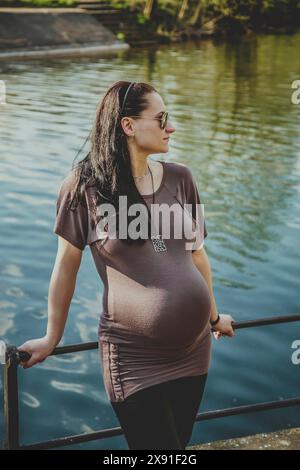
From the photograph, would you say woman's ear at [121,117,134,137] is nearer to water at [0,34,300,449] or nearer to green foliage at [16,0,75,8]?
water at [0,34,300,449]

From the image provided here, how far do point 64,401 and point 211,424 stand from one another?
1445 mm

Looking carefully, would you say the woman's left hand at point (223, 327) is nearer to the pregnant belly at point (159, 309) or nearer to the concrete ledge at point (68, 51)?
the pregnant belly at point (159, 309)

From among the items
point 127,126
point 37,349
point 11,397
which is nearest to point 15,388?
point 11,397

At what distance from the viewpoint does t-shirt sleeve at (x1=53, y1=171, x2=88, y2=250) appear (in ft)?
9.73

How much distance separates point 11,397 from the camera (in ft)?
11.0

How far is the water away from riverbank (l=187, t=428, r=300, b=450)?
3382 millimetres

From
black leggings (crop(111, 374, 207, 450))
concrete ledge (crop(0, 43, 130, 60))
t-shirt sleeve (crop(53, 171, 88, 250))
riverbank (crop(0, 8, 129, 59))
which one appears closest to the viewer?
black leggings (crop(111, 374, 207, 450))

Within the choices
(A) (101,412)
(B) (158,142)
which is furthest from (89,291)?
(B) (158,142)

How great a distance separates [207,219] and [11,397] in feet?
36.4

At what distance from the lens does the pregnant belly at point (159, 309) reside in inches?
114

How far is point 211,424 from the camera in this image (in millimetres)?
7719

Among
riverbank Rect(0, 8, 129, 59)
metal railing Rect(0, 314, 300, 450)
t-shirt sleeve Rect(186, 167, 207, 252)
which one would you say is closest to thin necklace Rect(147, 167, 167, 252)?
t-shirt sleeve Rect(186, 167, 207, 252)

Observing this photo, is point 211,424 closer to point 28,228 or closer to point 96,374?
point 96,374

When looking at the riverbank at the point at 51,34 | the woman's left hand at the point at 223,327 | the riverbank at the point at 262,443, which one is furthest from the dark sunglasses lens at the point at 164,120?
the riverbank at the point at 51,34
